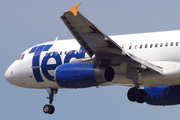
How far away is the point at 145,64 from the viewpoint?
22609 millimetres

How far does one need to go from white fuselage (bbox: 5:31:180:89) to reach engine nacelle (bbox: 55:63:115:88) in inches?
38.7

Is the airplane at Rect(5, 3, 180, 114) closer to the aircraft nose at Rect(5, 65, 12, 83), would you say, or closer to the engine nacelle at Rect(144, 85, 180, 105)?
the aircraft nose at Rect(5, 65, 12, 83)

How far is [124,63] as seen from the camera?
23328 mm

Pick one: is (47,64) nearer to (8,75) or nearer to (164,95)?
(8,75)

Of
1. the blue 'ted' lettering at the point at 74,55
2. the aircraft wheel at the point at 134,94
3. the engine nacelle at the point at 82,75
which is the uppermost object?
the blue 'ted' lettering at the point at 74,55

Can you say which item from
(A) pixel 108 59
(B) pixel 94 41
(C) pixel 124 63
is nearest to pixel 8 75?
(A) pixel 108 59

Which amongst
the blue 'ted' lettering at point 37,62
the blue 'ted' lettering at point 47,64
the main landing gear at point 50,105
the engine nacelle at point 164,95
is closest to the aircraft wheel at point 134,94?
the blue 'ted' lettering at point 47,64

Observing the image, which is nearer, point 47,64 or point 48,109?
A: point 47,64

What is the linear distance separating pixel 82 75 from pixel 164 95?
830cm

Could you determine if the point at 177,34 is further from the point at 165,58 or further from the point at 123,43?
the point at 123,43

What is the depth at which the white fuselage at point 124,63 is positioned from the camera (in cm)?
2298

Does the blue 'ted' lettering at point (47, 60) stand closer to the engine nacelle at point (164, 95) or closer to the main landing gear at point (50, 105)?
the main landing gear at point (50, 105)

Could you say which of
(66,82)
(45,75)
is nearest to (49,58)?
(45,75)

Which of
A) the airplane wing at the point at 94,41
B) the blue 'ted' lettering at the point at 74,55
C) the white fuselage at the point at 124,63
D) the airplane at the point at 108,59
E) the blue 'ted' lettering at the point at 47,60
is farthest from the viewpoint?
the blue 'ted' lettering at the point at 47,60
